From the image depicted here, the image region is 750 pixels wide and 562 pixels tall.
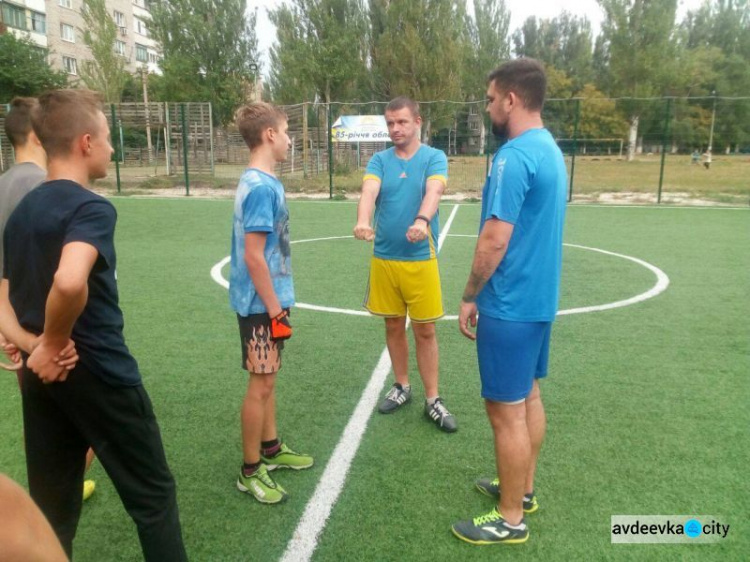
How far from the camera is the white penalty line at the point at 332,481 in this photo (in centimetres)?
282

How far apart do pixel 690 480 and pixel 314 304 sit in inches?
169

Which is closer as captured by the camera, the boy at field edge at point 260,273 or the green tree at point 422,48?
the boy at field edge at point 260,273

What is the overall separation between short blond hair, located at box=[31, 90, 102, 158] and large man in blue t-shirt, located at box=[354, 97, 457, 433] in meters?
2.05

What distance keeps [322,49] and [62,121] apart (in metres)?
36.0

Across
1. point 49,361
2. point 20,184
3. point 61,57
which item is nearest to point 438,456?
point 49,361

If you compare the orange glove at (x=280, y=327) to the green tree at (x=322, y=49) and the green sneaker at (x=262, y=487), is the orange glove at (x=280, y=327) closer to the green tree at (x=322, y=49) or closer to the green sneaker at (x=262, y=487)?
the green sneaker at (x=262, y=487)

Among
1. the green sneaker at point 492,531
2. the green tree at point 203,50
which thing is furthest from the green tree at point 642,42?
the green sneaker at point 492,531

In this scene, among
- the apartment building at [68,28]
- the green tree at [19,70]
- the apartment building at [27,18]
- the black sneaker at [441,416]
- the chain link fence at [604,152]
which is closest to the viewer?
the black sneaker at [441,416]

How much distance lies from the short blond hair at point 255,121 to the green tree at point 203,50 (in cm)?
3667

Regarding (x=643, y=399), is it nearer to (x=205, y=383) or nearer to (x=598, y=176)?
(x=205, y=383)

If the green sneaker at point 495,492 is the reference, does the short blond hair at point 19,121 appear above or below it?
above

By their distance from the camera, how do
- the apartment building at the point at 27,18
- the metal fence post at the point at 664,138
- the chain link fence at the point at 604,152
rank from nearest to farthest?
1. the metal fence post at the point at 664,138
2. the chain link fence at the point at 604,152
3. the apartment building at the point at 27,18

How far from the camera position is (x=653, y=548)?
283 centimetres

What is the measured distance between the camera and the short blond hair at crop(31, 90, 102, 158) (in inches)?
80.4
